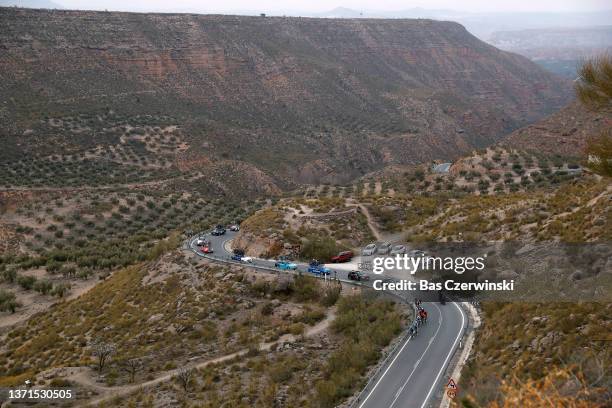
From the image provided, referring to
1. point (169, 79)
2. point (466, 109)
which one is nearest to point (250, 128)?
point (169, 79)

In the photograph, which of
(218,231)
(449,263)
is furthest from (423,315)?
(218,231)

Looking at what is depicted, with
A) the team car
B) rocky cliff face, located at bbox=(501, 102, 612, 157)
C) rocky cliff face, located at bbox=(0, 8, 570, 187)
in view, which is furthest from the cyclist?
rocky cliff face, located at bbox=(0, 8, 570, 187)

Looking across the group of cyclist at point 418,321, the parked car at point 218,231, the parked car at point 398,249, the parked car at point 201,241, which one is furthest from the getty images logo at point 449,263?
the parked car at point 218,231

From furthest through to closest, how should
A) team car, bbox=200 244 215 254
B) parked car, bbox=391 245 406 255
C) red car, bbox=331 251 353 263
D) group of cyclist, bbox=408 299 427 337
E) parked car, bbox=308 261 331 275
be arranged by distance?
team car, bbox=200 244 215 254 → red car, bbox=331 251 353 263 → parked car, bbox=391 245 406 255 → parked car, bbox=308 261 331 275 → group of cyclist, bbox=408 299 427 337

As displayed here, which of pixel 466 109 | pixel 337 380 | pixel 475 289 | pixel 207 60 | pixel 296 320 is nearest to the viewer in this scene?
pixel 337 380

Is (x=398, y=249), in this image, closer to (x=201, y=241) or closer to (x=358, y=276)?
(x=358, y=276)

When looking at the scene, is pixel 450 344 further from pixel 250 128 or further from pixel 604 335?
pixel 250 128

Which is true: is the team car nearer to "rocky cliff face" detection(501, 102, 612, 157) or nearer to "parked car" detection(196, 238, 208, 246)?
"parked car" detection(196, 238, 208, 246)

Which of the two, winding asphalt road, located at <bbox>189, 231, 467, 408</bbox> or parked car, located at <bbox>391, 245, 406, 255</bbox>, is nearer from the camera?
winding asphalt road, located at <bbox>189, 231, 467, 408</bbox>
